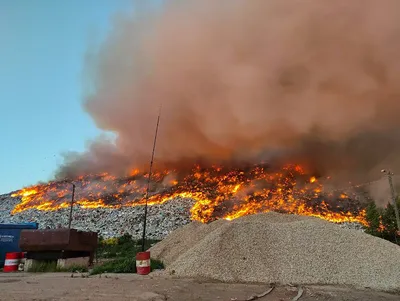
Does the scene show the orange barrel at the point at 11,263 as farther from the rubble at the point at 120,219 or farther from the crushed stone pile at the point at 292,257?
the rubble at the point at 120,219

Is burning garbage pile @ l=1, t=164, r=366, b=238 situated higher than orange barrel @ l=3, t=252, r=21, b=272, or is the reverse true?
burning garbage pile @ l=1, t=164, r=366, b=238

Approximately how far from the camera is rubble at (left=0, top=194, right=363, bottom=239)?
4356 cm

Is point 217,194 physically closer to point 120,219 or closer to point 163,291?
point 120,219

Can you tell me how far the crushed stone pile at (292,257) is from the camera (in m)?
13.6

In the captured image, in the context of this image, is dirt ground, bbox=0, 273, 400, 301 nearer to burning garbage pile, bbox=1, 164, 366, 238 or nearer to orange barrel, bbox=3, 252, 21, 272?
orange barrel, bbox=3, 252, 21, 272

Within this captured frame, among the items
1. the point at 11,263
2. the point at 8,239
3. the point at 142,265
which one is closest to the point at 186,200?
the point at 8,239

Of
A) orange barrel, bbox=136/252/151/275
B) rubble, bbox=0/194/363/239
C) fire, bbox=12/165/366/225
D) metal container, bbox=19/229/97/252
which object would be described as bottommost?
orange barrel, bbox=136/252/151/275

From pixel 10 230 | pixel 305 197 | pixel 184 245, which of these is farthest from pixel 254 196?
pixel 10 230

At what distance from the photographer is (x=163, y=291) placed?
414 inches

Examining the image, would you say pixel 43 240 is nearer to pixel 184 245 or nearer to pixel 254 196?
pixel 184 245

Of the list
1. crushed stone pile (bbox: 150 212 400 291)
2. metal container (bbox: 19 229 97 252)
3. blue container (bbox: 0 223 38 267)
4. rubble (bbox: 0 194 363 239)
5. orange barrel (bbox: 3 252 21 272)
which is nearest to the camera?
crushed stone pile (bbox: 150 212 400 291)

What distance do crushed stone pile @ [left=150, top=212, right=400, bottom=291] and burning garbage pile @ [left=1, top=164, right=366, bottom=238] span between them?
81.7ft

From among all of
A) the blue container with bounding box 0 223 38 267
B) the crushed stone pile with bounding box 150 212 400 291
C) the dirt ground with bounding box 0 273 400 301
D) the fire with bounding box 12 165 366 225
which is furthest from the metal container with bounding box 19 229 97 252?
the fire with bounding box 12 165 366 225

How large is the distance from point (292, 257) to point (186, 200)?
4078cm
